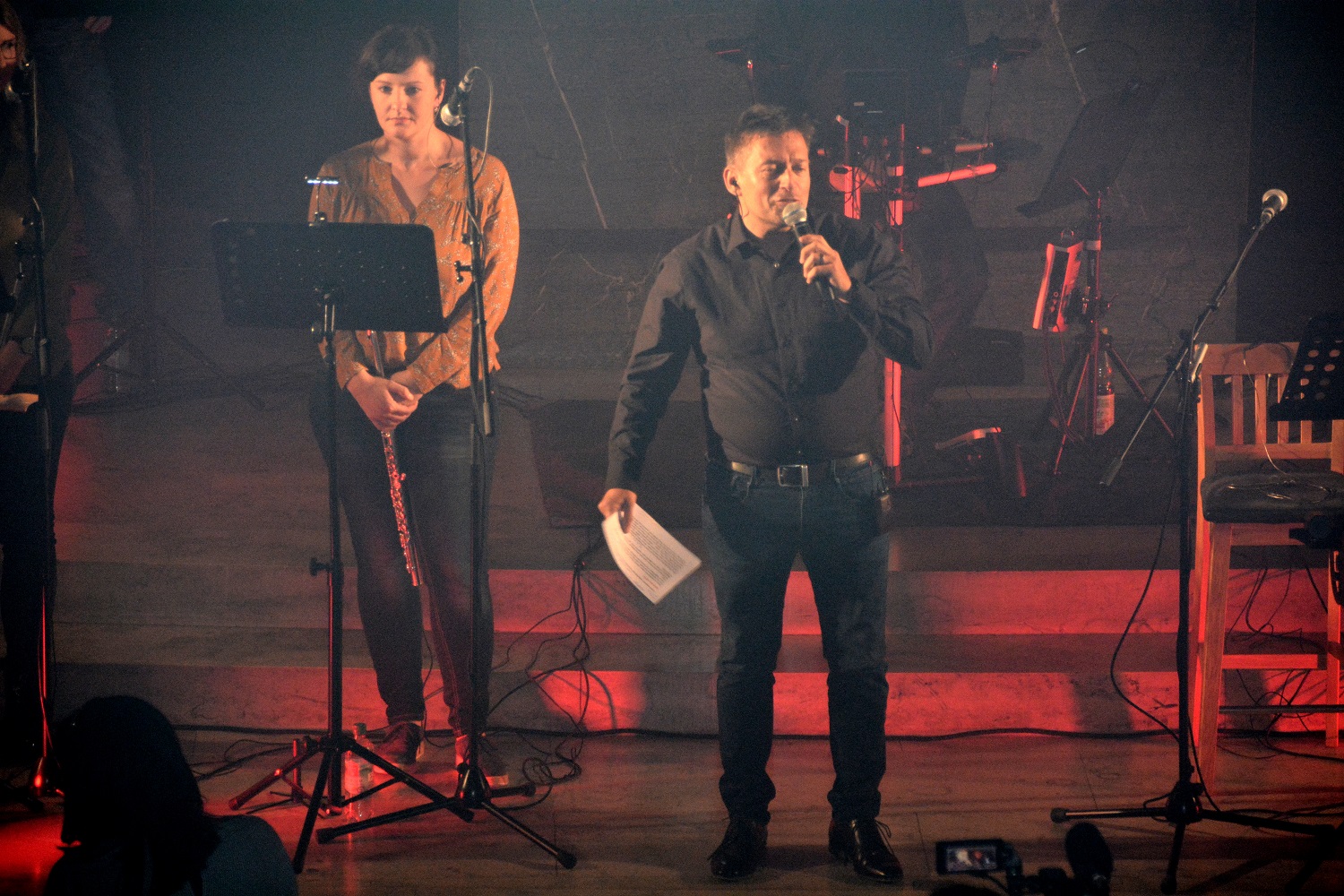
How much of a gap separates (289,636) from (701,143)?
12.1ft

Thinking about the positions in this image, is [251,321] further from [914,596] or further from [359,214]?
[914,596]

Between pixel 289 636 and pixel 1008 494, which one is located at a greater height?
pixel 1008 494

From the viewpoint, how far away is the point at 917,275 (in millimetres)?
4992

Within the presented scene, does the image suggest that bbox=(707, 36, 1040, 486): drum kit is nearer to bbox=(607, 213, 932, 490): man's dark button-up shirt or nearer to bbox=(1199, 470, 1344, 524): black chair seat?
bbox=(1199, 470, 1344, 524): black chair seat

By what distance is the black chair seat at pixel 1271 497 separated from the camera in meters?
3.11

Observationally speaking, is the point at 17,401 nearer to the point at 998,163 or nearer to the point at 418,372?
the point at 418,372

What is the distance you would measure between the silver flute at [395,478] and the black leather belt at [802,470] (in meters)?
0.97

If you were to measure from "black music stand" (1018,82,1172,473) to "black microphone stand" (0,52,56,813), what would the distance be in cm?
328

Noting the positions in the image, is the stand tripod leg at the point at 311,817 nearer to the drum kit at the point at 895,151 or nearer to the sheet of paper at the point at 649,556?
the sheet of paper at the point at 649,556

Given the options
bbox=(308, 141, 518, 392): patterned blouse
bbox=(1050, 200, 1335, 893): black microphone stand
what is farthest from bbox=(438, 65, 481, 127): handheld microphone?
bbox=(1050, 200, 1335, 893): black microphone stand

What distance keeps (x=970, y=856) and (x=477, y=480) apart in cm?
168

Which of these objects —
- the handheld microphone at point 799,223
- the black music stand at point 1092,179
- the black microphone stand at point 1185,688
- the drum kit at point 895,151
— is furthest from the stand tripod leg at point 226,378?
the black microphone stand at point 1185,688

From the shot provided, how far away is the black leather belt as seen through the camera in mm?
2744

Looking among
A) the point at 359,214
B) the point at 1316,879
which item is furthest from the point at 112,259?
the point at 1316,879
